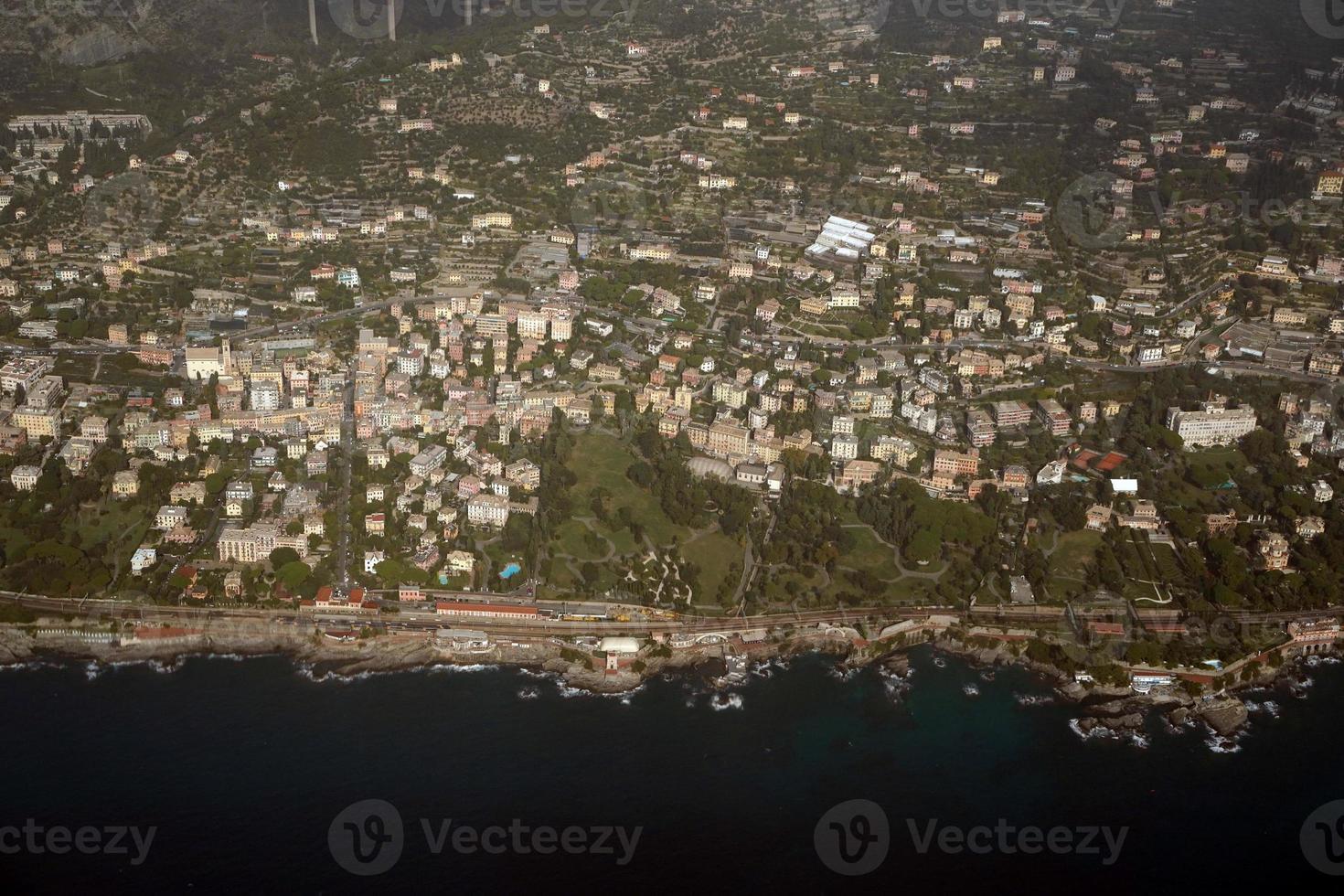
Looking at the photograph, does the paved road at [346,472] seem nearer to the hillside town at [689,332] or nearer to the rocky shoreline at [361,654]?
the hillside town at [689,332]

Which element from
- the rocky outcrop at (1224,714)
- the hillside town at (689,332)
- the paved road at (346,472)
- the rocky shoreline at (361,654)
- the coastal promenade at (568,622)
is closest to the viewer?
the rocky outcrop at (1224,714)

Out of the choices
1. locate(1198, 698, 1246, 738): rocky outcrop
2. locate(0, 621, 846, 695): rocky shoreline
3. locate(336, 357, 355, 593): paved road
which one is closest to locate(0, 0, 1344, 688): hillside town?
locate(336, 357, 355, 593): paved road

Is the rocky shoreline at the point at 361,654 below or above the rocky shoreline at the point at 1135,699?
above

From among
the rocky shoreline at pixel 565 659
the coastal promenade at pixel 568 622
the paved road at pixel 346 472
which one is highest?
the paved road at pixel 346 472

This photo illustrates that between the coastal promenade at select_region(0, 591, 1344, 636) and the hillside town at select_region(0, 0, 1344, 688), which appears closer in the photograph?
the coastal promenade at select_region(0, 591, 1344, 636)

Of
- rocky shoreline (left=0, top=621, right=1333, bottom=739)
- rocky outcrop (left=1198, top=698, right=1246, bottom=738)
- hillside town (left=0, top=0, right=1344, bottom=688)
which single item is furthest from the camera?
hillside town (left=0, top=0, right=1344, bottom=688)

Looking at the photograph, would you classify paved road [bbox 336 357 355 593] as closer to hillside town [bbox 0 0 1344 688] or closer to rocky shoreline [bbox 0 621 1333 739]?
hillside town [bbox 0 0 1344 688]

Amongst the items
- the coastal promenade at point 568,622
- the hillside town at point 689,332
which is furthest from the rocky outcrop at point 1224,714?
the coastal promenade at point 568,622

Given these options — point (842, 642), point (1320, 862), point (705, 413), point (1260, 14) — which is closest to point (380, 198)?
point (705, 413)

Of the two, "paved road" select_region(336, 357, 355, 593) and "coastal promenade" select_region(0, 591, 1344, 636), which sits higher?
"paved road" select_region(336, 357, 355, 593)

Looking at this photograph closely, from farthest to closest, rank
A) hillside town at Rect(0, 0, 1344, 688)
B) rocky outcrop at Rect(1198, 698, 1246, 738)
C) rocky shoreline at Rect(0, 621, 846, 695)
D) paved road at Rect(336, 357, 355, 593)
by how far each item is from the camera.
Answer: hillside town at Rect(0, 0, 1344, 688) < paved road at Rect(336, 357, 355, 593) < rocky shoreline at Rect(0, 621, 846, 695) < rocky outcrop at Rect(1198, 698, 1246, 738)

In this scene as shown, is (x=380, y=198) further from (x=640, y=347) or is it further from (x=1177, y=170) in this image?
(x=1177, y=170)
